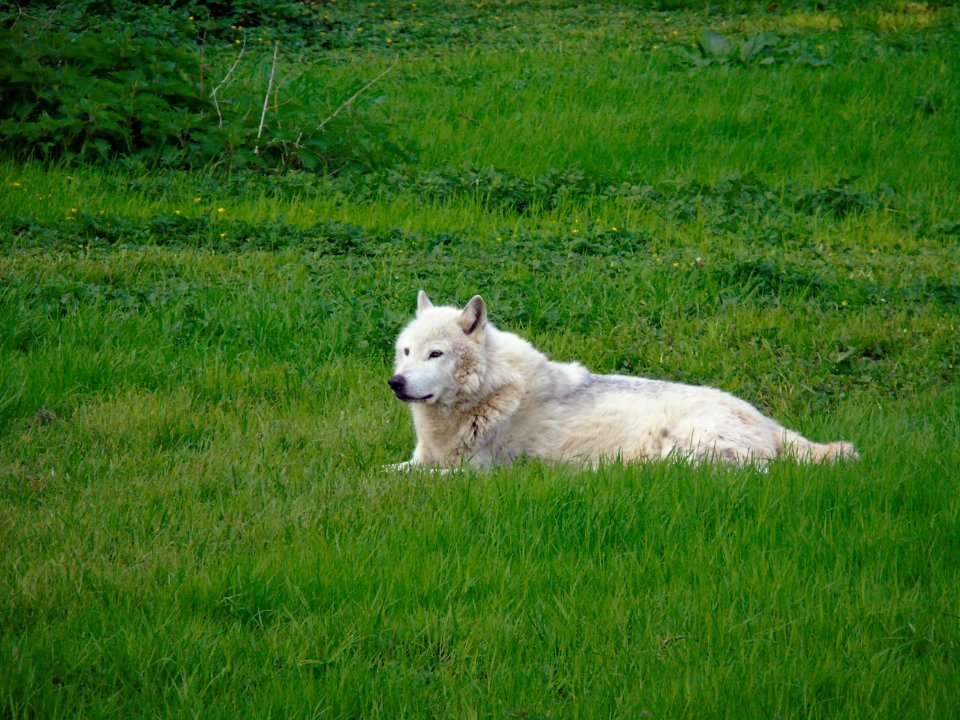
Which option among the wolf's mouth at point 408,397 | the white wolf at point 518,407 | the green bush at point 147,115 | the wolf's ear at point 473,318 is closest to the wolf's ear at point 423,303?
the white wolf at point 518,407

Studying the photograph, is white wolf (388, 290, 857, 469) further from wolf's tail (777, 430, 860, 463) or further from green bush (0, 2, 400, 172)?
green bush (0, 2, 400, 172)

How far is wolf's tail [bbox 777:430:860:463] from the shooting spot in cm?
594

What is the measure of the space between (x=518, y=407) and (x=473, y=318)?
668 millimetres

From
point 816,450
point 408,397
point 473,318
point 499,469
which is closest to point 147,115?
point 473,318

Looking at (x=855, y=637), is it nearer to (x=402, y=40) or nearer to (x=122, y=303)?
(x=122, y=303)

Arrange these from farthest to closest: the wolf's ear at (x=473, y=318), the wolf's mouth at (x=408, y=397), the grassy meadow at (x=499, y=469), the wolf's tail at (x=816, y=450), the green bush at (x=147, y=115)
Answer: the green bush at (x=147, y=115) → the wolf's ear at (x=473, y=318) → the wolf's mouth at (x=408, y=397) → the wolf's tail at (x=816, y=450) → the grassy meadow at (x=499, y=469)

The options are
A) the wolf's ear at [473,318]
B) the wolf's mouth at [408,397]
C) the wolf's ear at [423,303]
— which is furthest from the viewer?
the wolf's ear at [423,303]

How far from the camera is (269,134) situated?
12.7m

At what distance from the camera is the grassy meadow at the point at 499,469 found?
13.1ft

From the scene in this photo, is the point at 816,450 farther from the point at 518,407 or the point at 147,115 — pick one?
the point at 147,115

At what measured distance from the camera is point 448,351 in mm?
6594

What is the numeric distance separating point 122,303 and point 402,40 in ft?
40.7

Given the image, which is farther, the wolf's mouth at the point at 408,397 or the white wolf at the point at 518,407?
the white wolf at the point at 518,407

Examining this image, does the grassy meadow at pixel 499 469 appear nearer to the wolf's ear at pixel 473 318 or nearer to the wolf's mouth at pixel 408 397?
the wolf's mouth at pixel 408 397
